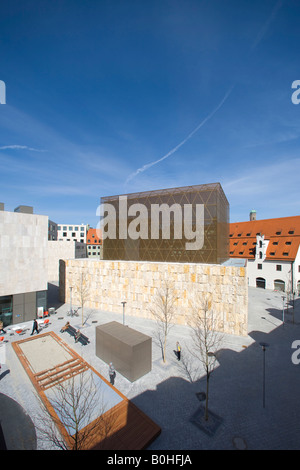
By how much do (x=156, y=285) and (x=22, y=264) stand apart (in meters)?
14.1

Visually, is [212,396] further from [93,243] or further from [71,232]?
[71,232]

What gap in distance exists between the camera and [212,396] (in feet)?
38.9

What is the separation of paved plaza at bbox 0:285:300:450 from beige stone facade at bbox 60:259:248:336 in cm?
263

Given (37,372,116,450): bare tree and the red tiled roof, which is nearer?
(37,372,116,450): bare tree

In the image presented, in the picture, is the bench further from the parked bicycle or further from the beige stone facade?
the beige stone facade

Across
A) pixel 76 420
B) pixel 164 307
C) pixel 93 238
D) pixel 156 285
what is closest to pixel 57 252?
pixel 156 285

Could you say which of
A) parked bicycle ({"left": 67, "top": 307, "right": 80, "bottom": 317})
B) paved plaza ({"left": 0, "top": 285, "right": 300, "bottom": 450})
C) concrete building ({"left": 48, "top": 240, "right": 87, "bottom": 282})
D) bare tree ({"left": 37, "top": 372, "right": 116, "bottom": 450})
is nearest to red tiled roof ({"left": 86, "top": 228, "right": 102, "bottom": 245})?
concrete building ({"left": 48, "top": 240, "right": 87, "bottom": 282})

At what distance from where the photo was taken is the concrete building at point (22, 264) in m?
21.1

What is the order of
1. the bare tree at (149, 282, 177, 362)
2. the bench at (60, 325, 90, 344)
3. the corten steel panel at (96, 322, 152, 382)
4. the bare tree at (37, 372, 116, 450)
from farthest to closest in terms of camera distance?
the bare tree at (149, 282, 177, 362) < the bench at (60, 325, 90, 344) < the corten steel panel at (96, 322, 152, 382) < the bare tree at (37, 372, 116, 450)

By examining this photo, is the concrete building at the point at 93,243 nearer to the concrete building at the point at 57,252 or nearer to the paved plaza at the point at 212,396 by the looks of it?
the concrete building at the point at 57,252

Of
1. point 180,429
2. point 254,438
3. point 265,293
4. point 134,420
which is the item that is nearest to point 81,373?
point 134,420

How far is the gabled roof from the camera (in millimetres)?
39469

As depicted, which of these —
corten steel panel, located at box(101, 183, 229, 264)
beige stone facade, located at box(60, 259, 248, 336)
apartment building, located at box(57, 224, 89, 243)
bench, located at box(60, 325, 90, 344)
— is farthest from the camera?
apartment building, located at box(57, 224, 89, 243)
